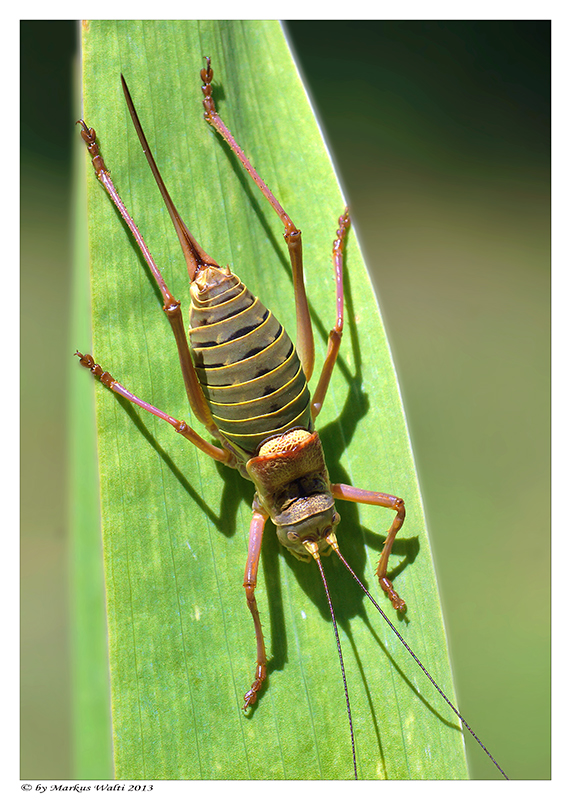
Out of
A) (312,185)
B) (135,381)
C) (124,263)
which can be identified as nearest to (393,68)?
(312,185)

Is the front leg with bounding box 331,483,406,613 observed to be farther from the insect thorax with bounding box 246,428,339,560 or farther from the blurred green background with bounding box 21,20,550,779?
the blurred green background with bounding box 21,20,550,779

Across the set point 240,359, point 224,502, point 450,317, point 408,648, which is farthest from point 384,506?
point 450,317

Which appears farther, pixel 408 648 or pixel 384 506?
pixel 384 506

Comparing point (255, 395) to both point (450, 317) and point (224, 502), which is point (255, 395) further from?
point (450, 317)

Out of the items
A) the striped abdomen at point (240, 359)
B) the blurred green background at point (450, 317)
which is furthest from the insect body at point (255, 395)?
the blurred green background at point (450, 317)

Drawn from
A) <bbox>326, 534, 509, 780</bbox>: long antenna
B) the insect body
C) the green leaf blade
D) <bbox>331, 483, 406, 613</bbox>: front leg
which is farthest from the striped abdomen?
<bbox>326, 534, 509, 780</bbox>: long antenna

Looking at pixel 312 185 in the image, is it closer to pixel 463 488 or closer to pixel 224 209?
pixel 224 209
